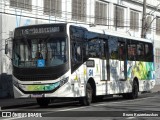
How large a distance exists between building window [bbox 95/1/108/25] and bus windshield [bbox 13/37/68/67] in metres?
19.7

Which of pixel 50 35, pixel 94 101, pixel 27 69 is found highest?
pixel 50 35

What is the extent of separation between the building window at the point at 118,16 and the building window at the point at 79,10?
570cm

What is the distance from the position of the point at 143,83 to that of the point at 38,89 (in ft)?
34.7

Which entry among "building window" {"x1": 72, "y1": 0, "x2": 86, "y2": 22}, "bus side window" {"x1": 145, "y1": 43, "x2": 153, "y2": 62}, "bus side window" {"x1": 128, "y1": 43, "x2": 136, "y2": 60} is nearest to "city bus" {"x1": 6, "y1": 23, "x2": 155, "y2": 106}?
"bus side window" {"x1": 128, "y1": 43, "x2": 136, "y2": 60}

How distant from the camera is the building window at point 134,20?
46.5 meters

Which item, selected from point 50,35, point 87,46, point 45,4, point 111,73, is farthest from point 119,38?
point 45,4

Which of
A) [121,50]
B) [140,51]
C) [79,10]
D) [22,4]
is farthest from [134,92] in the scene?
[79,10]

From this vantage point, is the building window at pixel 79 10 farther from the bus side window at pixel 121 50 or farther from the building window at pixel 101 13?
the bus side window at pixel 121 50

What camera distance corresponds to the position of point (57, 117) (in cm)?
1634

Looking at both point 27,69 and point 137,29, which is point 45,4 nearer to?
point 27,69

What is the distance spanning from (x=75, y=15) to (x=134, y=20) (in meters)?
12.0

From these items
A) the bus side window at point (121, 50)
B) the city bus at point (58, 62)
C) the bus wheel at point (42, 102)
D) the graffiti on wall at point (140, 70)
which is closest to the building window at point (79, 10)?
the graffiti on wall at point (140, 70)

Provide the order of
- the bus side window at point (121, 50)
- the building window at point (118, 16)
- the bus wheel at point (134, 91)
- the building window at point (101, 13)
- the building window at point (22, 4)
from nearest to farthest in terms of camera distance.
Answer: the bus side window at point (121, 50), the bus wheel at point (134, 91), the building window at point (22, 4), the building window at point (101, 13), the building window at point (118, 16)

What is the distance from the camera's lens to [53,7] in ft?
112
